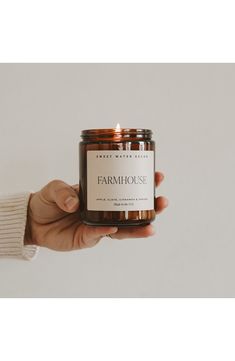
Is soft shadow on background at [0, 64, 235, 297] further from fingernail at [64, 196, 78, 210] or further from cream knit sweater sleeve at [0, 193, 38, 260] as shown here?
fingernail at [64, 196, 78, 210]

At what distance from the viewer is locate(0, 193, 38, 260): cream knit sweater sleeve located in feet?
3.42

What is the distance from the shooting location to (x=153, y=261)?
1340 millimetres

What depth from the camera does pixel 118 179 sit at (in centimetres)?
80

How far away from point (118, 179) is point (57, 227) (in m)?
0.34

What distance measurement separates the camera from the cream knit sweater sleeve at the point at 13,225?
1041mm

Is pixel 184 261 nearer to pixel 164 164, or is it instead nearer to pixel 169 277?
pixel 169 277

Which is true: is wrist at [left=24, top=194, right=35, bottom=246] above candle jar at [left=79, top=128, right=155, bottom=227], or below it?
below

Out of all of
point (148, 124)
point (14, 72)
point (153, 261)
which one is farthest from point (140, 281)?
point (14, 72)

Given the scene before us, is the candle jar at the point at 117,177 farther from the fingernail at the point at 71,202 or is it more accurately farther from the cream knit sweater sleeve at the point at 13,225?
the cream knit sweater sleeve at the point at 13,225

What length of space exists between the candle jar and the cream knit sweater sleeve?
273mm

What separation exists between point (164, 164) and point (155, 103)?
0.18 metres

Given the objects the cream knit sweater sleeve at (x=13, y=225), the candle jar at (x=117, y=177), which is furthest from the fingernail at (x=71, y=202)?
the cream knit sweater sleeve at (x=13, y=225)

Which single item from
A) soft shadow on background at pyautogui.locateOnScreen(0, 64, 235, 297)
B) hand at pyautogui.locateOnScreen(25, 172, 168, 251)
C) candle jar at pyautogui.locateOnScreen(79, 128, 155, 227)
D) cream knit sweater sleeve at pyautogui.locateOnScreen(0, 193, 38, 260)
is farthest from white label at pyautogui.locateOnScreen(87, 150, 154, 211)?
soft shadow on background at pyautogui.locateOnScreen(0, 64, 235, 297)

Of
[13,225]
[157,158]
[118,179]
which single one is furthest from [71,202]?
[157,158]
